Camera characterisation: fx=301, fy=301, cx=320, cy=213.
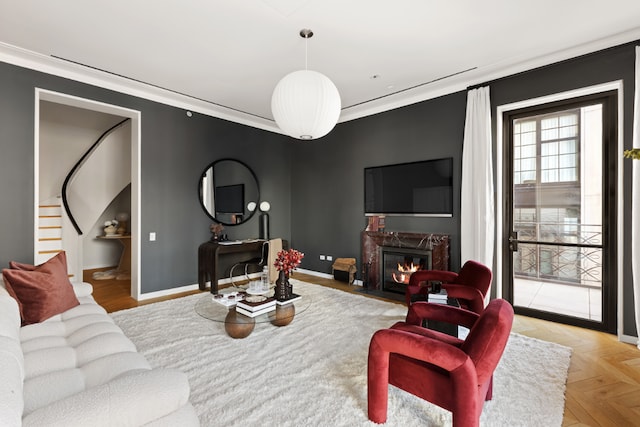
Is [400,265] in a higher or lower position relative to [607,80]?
lower

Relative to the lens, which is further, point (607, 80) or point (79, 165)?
point (79, 165)

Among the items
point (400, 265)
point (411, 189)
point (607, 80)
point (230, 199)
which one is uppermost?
point (607, 80)

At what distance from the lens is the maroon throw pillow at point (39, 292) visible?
2.09 m

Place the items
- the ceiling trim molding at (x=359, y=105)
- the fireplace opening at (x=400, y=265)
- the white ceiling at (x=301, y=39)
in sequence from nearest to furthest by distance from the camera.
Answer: the white ceiling at (x=301, y=39) → the ceiling trim molding at (x=359, y=105) → the fireplace opening at (x=400, y=265)

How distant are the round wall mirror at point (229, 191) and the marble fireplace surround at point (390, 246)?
210 cm

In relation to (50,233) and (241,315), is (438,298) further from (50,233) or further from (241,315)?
(50,233)

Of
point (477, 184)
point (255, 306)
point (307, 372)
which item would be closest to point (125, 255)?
point (255, 306)

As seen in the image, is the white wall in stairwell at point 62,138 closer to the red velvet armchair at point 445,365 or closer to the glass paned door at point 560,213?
the red velvet armchair at point 445,365

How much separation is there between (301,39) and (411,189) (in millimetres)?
2419

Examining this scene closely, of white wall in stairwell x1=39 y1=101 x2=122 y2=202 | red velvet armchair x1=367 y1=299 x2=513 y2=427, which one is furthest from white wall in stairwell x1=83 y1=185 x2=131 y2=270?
red velvet armchair x1=367 y1=299 x2=513 y2=427

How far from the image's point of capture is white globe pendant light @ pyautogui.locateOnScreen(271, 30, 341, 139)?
2271 mm

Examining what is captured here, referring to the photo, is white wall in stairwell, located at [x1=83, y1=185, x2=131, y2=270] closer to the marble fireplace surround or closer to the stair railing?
the stair railing

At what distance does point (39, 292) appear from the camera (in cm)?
215

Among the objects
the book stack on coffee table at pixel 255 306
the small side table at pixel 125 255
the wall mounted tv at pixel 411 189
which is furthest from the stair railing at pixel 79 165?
the wall mounted tv at pixel 411 189
